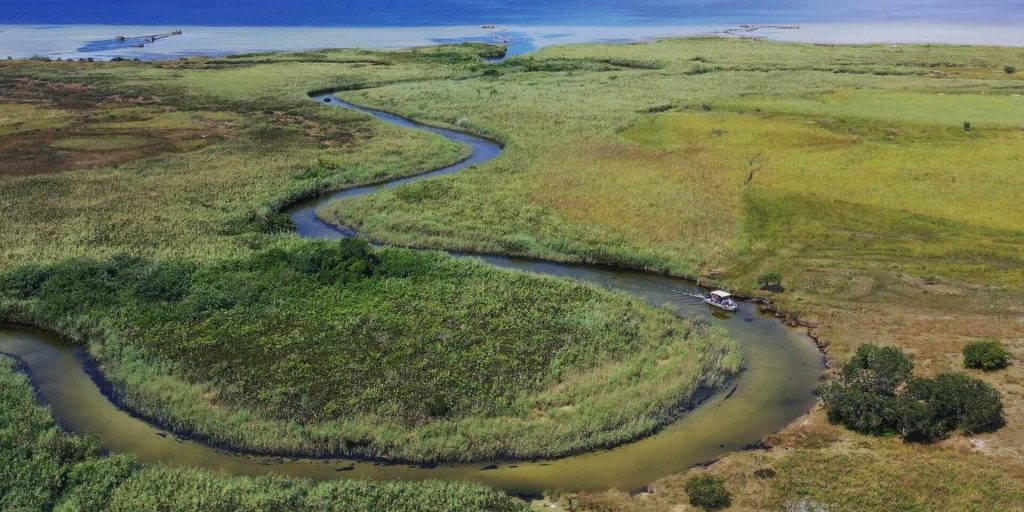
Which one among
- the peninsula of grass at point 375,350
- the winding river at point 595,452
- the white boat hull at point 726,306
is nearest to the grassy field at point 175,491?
the winding river at point 595,452

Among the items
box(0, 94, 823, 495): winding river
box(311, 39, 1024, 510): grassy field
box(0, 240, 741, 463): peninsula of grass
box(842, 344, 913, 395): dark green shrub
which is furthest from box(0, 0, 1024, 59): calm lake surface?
box(842, 344, 913, 395): dark green shrub

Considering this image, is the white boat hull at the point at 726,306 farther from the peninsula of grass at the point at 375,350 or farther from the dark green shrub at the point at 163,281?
the dark green shrub at the point at 163,281

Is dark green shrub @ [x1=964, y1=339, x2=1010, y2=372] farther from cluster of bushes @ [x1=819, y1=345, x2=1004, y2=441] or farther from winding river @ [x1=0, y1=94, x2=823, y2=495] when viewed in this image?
winding river @ [x1=0, y1=94, x2=823, y2=495]

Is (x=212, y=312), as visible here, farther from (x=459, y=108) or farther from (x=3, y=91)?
(x=3, y=91)

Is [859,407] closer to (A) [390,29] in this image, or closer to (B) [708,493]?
(B) [708,493]

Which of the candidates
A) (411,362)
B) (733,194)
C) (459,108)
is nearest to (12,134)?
(459,108)
